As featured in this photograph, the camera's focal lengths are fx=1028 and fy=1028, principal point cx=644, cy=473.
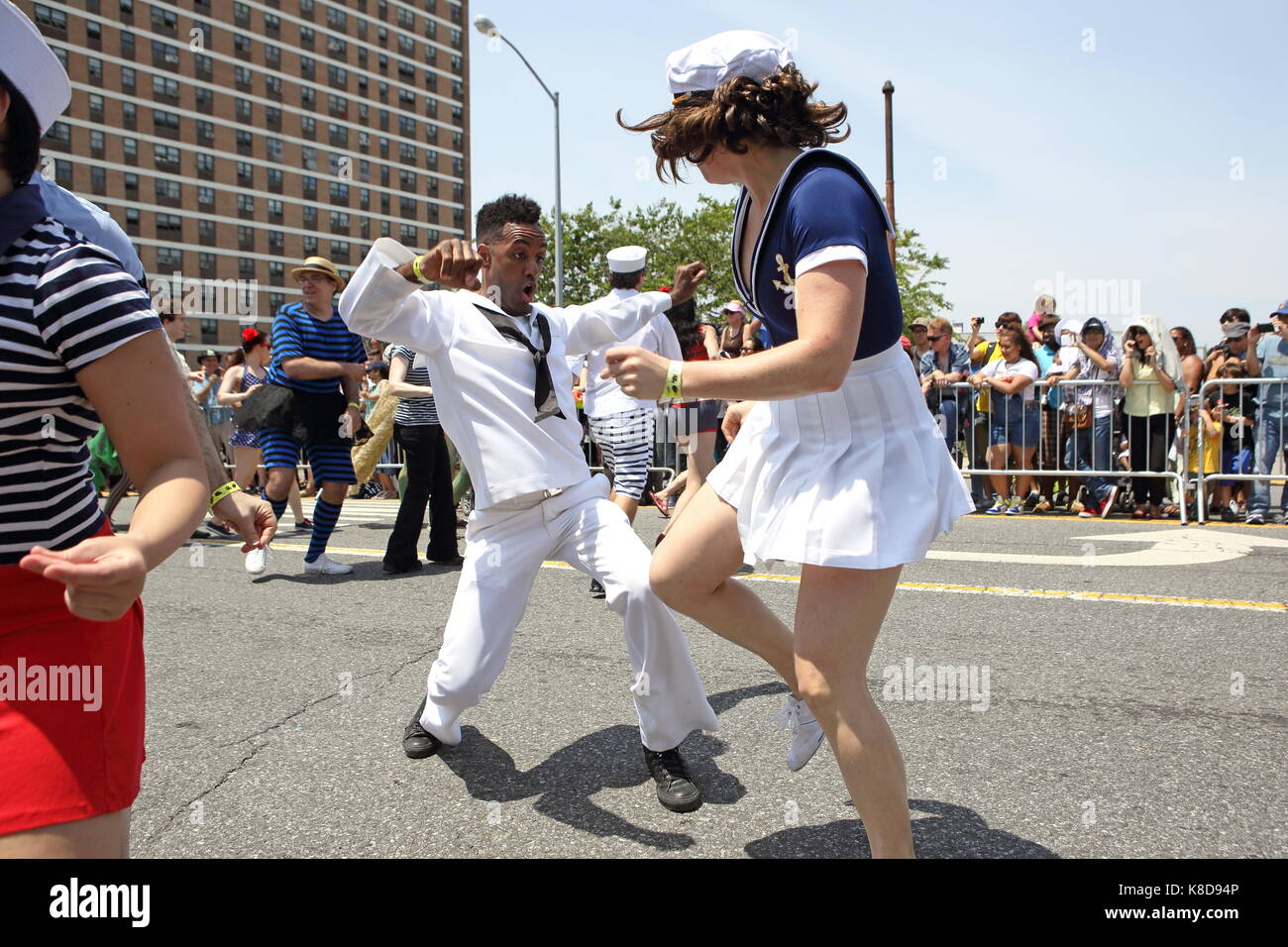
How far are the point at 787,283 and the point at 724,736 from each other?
197cm

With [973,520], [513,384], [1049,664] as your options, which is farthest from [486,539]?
[973,520]

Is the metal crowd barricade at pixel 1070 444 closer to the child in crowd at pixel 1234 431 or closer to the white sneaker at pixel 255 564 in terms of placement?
the child in crowd at pixel 1234 431

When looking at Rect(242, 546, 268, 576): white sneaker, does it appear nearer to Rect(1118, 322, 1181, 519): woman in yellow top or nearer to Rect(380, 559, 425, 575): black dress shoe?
Rect(380, 559, 425, 575): black dress shoe

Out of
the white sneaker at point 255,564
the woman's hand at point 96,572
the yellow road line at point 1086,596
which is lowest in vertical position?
the yellow road line at point 1086,596

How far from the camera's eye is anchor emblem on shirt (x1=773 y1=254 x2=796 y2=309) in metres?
2.37

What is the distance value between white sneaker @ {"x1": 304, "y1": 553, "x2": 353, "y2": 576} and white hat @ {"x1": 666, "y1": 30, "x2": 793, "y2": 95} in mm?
5702

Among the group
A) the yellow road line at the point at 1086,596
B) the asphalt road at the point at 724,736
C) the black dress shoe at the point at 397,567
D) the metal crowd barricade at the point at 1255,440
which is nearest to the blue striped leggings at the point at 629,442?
the asphalt road at the point at 724,736

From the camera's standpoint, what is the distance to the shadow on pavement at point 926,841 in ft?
9.12

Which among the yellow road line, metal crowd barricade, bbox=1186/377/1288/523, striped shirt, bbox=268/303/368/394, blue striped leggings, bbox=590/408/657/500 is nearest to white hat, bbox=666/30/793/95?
the yellow road line

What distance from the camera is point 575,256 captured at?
45875 mm

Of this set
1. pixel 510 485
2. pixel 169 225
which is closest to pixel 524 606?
pixel 510 485

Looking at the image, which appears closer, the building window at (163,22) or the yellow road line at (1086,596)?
the yellow road line at (1086,596)

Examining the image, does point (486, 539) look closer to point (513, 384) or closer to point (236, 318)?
point (513, 384)

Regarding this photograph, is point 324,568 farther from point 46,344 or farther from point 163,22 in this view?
point 163,22
